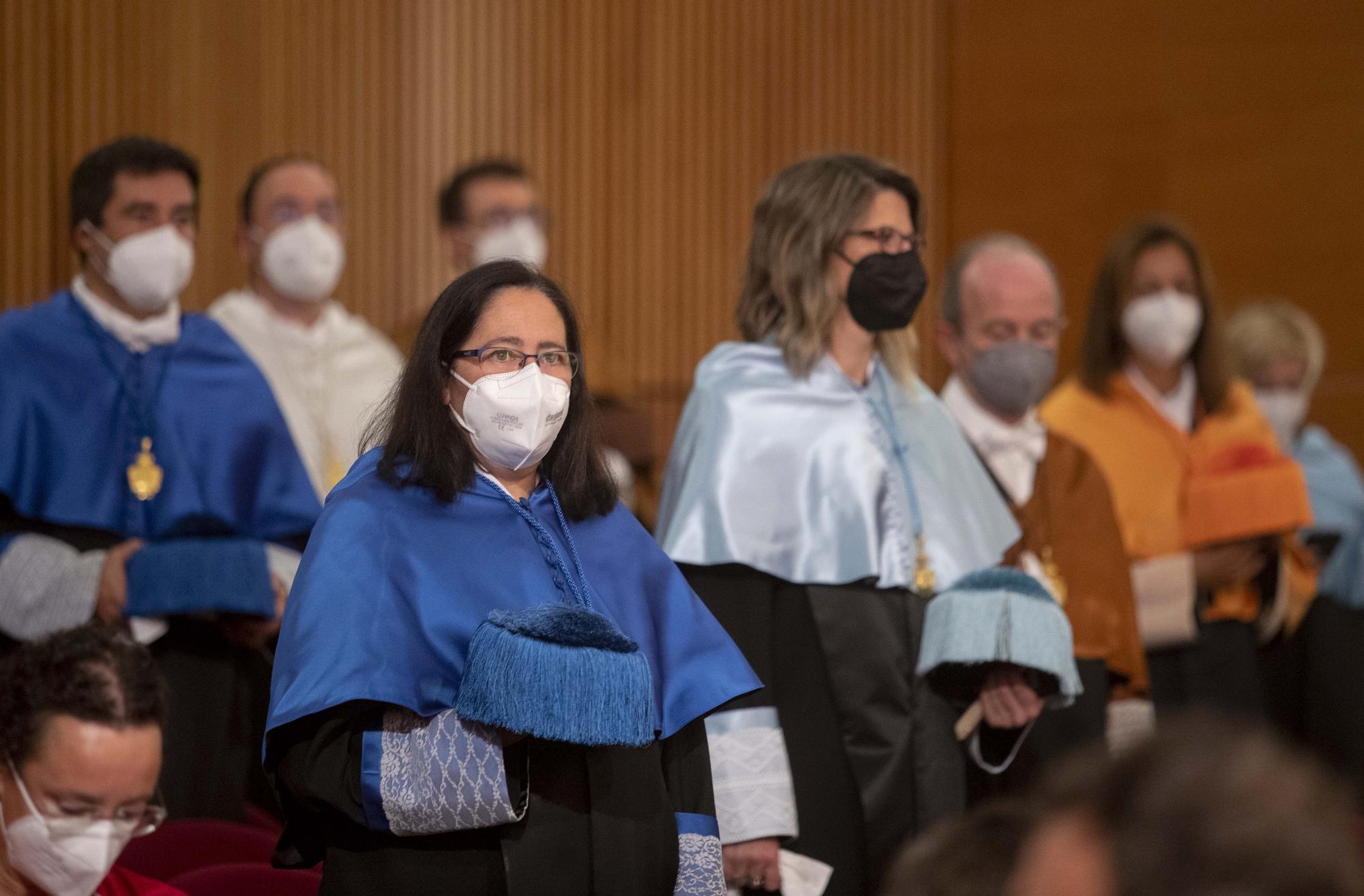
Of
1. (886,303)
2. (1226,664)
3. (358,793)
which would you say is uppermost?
(886,303)

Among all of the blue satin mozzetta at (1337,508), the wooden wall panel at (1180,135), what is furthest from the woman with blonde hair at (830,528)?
the wooden wall panel at (1180,135)

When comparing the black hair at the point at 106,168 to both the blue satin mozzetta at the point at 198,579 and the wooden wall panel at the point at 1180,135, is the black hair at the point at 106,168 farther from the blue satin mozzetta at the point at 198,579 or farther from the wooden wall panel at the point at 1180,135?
the wooden wall panel at the point at 1180,135

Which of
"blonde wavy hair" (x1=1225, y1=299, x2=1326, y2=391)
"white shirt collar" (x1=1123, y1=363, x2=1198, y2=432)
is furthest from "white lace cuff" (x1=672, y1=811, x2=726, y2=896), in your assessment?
"blonde wavy hair" (x1=1225, y1=299, x2=1326, y2=391)

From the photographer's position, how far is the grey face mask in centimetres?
432

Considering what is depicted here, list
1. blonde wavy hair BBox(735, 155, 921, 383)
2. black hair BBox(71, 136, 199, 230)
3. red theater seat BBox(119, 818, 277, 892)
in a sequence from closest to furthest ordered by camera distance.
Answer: red theater seat BBox(119, 818, 277, 892) < blonde wavy hair BBox(735, 155, 921, 383) < black hair BBox(71, 136, 199, 230)

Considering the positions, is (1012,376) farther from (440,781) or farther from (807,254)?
(440,781)

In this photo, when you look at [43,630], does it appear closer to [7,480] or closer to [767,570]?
[7,480]

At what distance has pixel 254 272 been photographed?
5414mm

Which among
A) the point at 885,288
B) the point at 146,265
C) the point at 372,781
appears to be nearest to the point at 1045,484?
the point at 885,288

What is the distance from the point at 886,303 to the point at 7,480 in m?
2.18

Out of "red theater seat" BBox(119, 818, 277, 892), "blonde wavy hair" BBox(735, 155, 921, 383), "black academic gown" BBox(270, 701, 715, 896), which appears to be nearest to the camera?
"black academic gown" BBox(270, 701, 715, 896)

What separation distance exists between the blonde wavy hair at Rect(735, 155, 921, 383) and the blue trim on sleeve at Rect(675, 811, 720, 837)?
128cm

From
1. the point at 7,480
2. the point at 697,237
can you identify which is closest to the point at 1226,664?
the point at 697,237

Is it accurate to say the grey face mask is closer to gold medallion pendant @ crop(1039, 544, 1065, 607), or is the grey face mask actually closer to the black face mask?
gold medallion pendant @ crop(1039, 544, 1065, 607)
